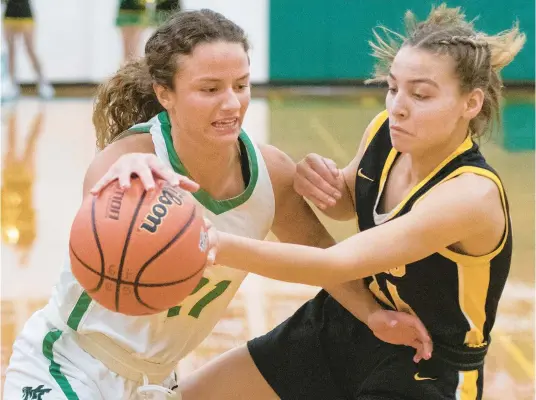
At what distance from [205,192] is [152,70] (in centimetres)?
39

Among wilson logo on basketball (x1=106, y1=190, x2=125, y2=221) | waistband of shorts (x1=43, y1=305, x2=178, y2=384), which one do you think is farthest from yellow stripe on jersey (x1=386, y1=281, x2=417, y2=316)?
wilson logo on basketball (x1=106, y1=190, x2=125, y2=221)

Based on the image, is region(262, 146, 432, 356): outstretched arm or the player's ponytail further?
the player's ponytail

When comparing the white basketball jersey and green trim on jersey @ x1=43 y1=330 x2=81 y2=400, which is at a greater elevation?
the white basketball jersey

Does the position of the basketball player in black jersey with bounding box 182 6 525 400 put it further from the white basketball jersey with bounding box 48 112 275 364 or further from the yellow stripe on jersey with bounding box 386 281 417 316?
the white basketball jersey with bounding box 48 112 275 364

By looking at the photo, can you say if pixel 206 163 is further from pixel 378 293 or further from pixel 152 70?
pixel 378 293

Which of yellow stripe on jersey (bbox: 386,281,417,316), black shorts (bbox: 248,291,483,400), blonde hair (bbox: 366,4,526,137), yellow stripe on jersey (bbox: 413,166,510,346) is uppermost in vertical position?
blonde hair (bbox: 366,4,526,137)

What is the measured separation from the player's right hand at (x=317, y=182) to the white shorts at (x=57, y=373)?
2.39ft

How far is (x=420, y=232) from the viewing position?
2.57 m

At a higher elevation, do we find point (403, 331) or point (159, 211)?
point (159, 211)

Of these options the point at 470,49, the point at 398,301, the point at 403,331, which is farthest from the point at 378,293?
the point at 470,49

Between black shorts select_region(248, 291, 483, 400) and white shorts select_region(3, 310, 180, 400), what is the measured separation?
1.54 feet

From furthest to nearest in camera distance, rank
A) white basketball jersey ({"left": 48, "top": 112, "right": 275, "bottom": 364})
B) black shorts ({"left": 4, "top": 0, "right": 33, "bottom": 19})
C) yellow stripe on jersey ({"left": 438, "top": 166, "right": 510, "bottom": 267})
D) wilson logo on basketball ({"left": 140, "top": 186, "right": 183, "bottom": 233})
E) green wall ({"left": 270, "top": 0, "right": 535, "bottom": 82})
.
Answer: green wall ({"left": 270, "top": 0, "right": 535, "bottom": 82}), black shorts ({"left": 4, "top": 0, "right": 33, "bottom": 19}), white basketball jersey ({"left": 48, "top": 112, "right": 275, "bottom": 364}), yellow stripe on jersey ({"left": 438, "top": 166, "right": 510, "bottom": 267}), wilson logo on basketball ({"left": 140, "top": 186, "right": 183, "bottom": 233})

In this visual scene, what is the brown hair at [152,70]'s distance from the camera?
272cm

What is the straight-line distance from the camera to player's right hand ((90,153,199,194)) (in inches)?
89.7
